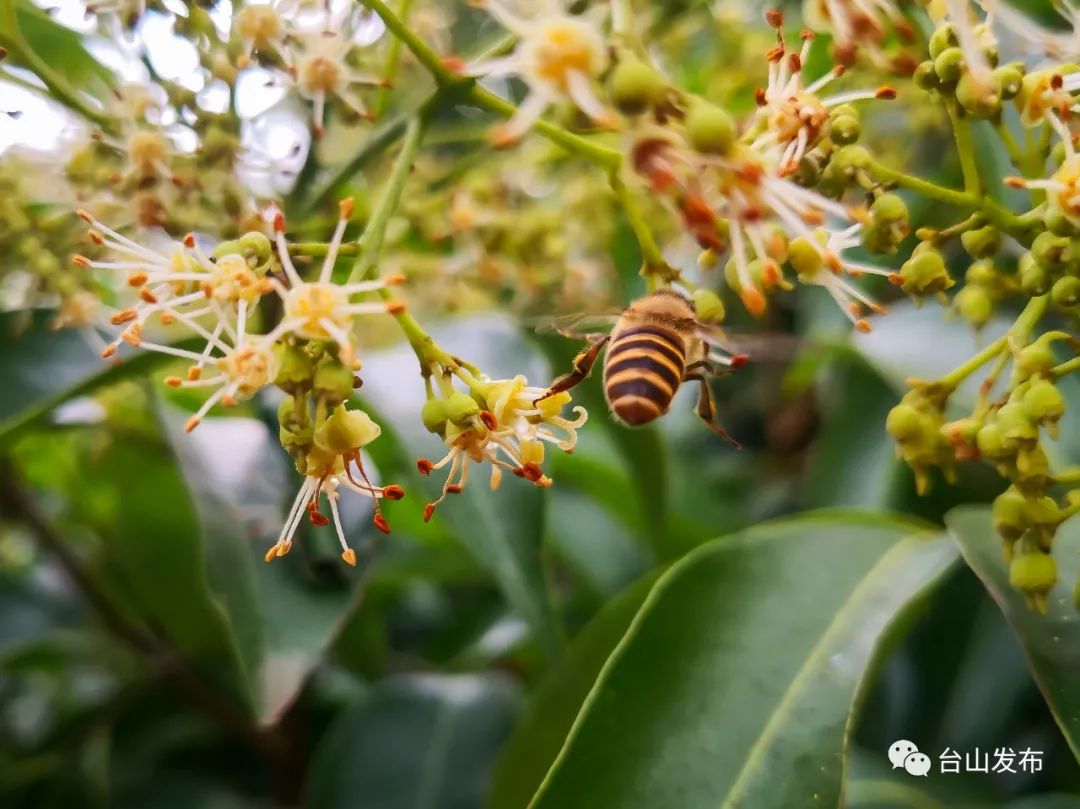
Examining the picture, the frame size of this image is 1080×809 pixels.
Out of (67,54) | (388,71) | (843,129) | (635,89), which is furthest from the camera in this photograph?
(67,54)

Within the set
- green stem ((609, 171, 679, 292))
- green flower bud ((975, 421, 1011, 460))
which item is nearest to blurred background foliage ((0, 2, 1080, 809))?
green flower bud ((975, 421, 1011, 460))

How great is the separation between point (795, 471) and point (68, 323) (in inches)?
55.1

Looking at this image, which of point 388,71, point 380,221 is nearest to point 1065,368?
point 380,221

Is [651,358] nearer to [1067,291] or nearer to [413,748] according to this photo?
[1067,291]

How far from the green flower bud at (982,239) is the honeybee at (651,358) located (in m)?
0.19

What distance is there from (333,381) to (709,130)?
0.28 m

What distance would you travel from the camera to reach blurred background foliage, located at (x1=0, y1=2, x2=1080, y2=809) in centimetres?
80

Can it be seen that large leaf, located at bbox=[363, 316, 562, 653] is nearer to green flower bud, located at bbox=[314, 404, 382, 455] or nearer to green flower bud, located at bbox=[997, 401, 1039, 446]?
green flower bud, located at bbox=[314, 404, 382, 455]

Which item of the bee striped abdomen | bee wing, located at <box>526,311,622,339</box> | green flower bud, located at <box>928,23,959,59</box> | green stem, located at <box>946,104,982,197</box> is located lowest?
bee wing, located at <box>526,311,622,339</box>

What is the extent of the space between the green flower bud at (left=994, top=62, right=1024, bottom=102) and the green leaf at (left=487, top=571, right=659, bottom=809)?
507 mm

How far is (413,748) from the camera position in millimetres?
1390

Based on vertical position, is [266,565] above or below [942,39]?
below

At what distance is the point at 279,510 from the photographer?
41.7 inches

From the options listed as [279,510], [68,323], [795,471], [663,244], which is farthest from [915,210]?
[68,323]
